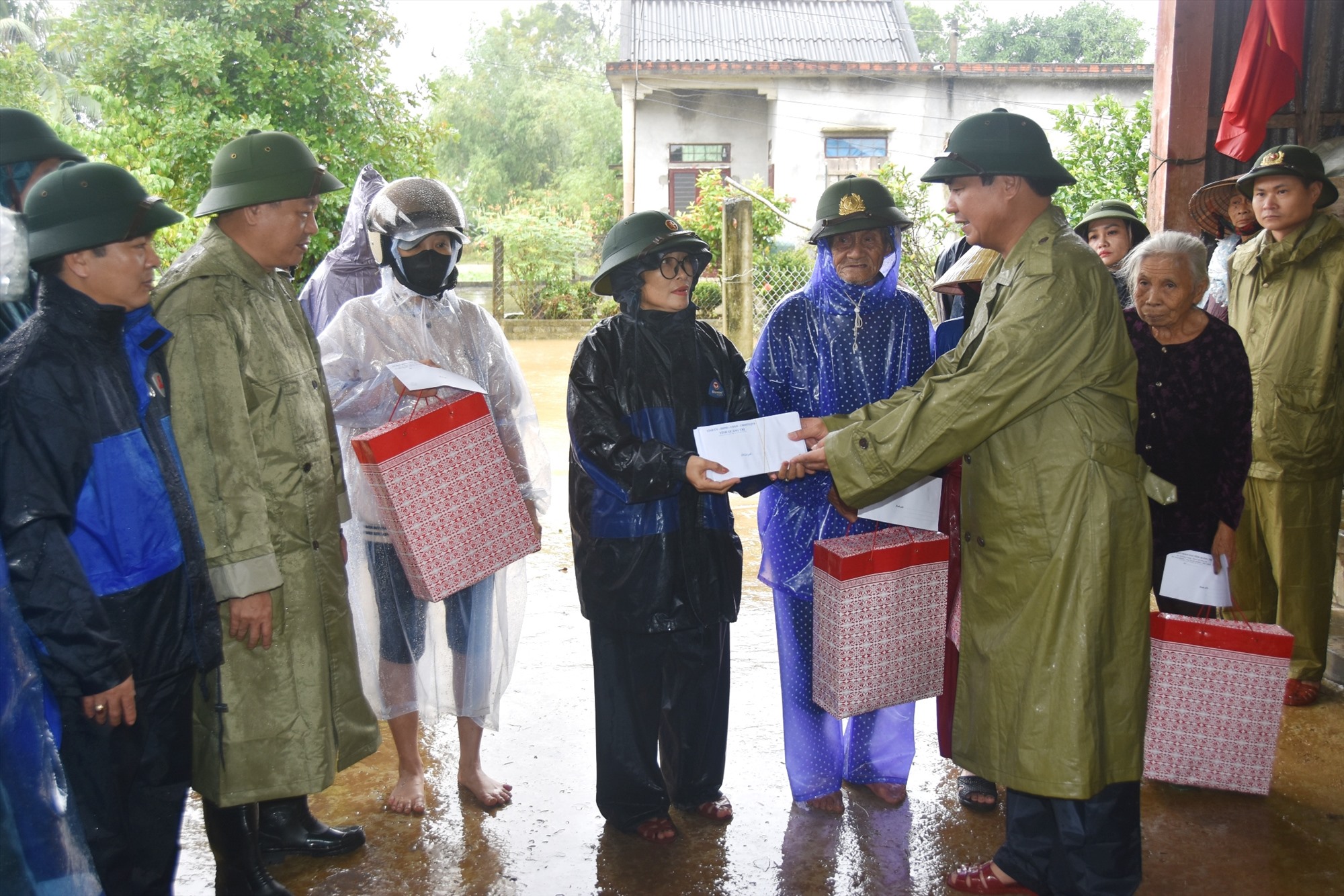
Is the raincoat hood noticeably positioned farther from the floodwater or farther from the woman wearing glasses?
the floodwater

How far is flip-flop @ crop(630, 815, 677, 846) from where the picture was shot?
312 cm

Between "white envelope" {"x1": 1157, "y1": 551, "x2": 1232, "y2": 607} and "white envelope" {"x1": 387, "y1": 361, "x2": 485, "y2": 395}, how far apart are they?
7.32 feet

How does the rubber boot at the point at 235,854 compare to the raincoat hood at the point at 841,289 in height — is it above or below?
below

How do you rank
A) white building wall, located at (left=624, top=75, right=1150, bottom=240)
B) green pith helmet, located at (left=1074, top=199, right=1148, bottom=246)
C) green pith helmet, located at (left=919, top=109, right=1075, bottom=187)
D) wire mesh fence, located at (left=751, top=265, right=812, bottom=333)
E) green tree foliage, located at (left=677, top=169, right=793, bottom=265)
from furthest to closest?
white building wall, located at (left=624, top=75, right=1150, bottom=240), green tree foliage, located at (left=677, top=169, right=793, bottom=265), wire mesh fence, located at (left=751, top=265, right=812, bottom=333), green pith helmet, located at (left=1074, top=199, right=1148, bottom=246), green pith helmet, located at (left=919, top=109, right=1075, bottom=187)

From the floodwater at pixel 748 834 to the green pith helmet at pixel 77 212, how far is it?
1819 mm

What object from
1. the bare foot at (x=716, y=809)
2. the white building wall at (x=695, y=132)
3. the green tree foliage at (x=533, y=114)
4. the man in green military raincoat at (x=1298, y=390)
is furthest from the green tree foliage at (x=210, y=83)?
the green tree foliage at (x=533, y=114)

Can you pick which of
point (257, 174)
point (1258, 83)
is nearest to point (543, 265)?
point (1258, 83)

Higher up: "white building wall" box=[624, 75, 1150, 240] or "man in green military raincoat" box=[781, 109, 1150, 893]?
"white building wall" box=[624, 75, 1150, 240]

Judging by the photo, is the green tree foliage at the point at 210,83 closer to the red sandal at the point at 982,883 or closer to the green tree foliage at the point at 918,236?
the green tree foliage at the point at 918,236

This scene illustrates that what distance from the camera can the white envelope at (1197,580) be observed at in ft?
10.6

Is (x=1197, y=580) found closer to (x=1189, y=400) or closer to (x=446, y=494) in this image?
(x=1189, y=400)

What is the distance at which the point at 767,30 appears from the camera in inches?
736

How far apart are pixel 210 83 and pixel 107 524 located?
547cm

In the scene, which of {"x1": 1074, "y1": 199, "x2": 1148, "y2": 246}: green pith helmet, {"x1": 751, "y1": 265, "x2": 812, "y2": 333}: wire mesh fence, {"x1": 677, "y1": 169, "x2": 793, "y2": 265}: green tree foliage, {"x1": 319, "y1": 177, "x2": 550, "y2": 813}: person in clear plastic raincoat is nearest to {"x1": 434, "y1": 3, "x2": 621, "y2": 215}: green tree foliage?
{"x1": 677, "y1": 169, "x2": 793, "y2": 265}: green tree foliage
